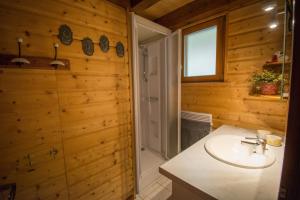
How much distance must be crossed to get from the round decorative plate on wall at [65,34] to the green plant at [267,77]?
1.72 meters

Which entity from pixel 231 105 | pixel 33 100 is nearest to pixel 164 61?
pixel 231 105

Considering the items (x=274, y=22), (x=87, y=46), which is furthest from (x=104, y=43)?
(x=274, y=22)

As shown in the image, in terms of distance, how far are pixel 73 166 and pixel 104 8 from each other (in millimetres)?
1428

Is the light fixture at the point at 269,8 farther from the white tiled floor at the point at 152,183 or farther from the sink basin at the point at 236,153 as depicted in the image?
the white tiled floor at the point at 152,183

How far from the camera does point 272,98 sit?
1.30 metres

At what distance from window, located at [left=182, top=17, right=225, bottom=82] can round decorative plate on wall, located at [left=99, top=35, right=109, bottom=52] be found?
3.97 feet

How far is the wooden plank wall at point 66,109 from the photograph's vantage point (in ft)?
3.19

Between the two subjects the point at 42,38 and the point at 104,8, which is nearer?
the point at 42,38

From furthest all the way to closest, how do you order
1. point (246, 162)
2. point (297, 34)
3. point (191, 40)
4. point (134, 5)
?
point (191, 40) < point (134, 5) < point (246, 162) < point (297, 34)

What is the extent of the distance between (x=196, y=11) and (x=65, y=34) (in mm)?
1518

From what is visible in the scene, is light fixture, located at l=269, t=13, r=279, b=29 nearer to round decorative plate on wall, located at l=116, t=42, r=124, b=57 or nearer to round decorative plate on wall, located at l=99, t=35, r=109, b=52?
round decorative plate on wall, located at l=116, t=42, r=124, b=57

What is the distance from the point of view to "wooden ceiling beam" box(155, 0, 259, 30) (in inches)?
63.4

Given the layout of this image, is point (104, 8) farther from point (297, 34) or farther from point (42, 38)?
point (297, 34)

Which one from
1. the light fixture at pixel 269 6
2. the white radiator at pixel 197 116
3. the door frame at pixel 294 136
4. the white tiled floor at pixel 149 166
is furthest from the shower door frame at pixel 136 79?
the door frame at pixel 294 136
